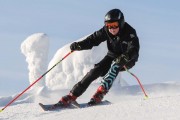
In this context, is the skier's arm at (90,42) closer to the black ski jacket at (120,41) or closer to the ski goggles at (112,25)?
the black ski jacket at (120,41)

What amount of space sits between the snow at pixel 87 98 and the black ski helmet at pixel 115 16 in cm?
144

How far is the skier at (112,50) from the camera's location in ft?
27.4

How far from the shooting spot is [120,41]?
8.64 metres

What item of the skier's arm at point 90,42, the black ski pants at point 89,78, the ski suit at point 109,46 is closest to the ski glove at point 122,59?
the ski suit at point 109,46

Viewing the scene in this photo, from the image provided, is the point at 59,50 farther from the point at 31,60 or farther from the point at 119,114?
the point at 119,114

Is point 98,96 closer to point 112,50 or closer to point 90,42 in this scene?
point 112,50

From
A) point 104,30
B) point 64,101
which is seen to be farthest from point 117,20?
point 64,101

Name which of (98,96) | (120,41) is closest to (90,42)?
(120,41)

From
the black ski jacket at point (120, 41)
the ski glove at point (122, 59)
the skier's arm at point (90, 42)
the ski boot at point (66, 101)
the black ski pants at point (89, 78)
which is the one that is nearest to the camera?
the ski glove at point (122, 59)

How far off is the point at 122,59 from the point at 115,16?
0.80 m

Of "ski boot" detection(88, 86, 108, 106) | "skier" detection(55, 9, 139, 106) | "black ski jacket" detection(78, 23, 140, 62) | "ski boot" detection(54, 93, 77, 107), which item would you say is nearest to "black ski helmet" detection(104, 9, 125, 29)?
"skier" detection(55, 9, 139, 106)

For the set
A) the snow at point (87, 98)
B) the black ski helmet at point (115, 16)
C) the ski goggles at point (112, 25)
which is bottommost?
the snow at point (87, 98)

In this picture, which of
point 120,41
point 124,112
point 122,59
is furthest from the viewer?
point 120,41

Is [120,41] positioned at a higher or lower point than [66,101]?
higher
